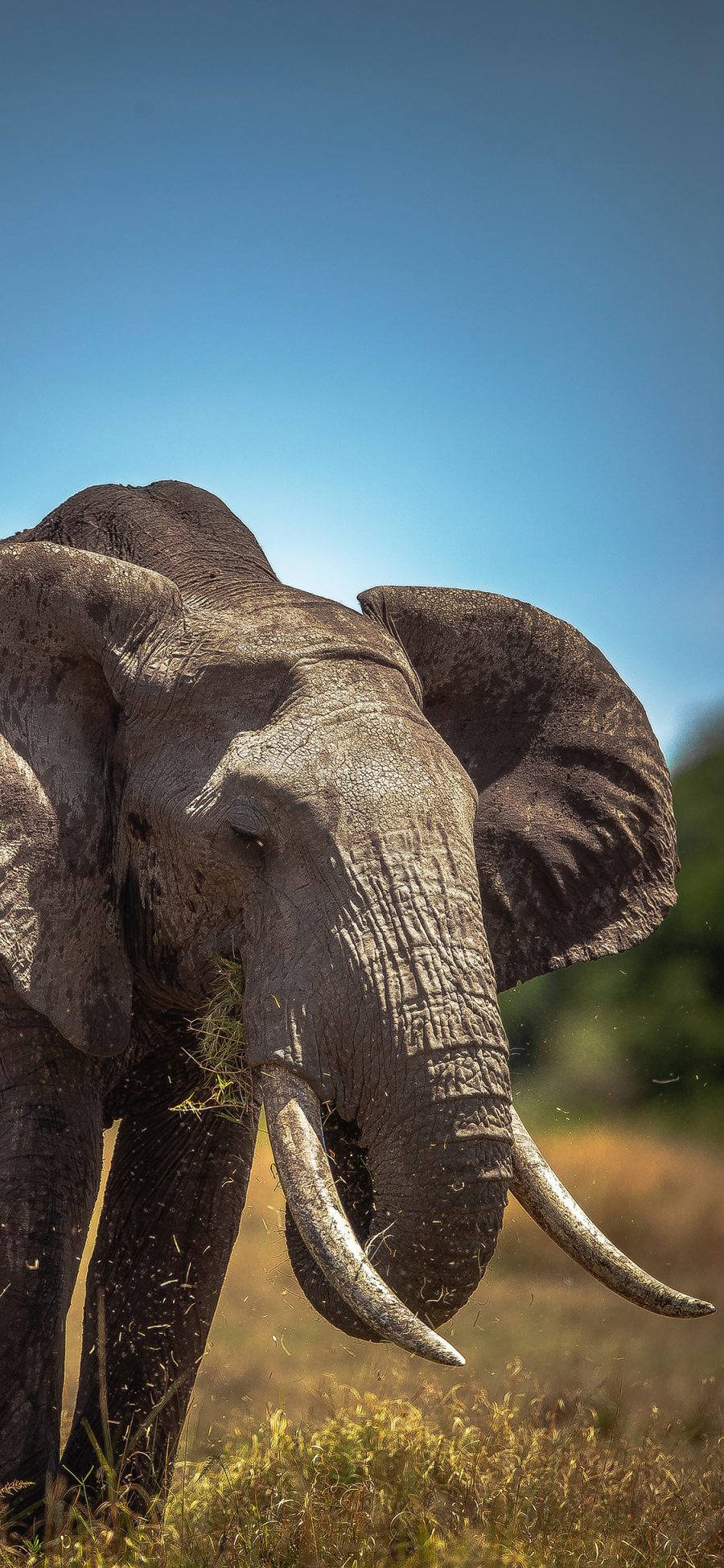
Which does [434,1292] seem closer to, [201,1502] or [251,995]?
[251,995]

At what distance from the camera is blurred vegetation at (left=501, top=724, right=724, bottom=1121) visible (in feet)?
43.3

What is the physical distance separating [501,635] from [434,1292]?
95.5 inches

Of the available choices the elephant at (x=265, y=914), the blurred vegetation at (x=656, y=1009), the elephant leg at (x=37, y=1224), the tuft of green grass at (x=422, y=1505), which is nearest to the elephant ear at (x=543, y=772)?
the elephant at (x=265, y=914)

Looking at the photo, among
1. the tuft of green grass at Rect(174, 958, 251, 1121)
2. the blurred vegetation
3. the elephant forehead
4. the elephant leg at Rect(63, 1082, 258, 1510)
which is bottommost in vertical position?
the elephant leg at Rect(63, 1082, 258, 1510)

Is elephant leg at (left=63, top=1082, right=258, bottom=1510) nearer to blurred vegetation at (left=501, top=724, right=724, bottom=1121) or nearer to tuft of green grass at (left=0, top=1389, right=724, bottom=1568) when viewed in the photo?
tuft of green grass at (left=0, top=1389, right=724, bottom=1568)

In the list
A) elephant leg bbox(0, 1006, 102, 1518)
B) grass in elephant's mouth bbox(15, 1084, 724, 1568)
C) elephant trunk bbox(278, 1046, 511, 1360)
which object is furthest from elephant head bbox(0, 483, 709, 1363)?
grass in elephant's mouth bbox(15, 1084, 724, 1568)

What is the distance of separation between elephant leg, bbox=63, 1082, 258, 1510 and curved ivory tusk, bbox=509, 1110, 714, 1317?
1.43 m

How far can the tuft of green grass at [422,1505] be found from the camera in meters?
3.94

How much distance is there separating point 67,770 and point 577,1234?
5.78ft

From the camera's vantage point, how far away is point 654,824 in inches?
196

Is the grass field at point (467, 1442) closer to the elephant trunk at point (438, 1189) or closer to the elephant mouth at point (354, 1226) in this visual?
the elephant mouth at point (354, 1226)

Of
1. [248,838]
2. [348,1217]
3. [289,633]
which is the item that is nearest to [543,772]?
[289,633]

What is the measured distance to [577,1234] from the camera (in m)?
3.55

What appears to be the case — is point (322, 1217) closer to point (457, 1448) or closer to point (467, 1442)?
point (457, 1448)
